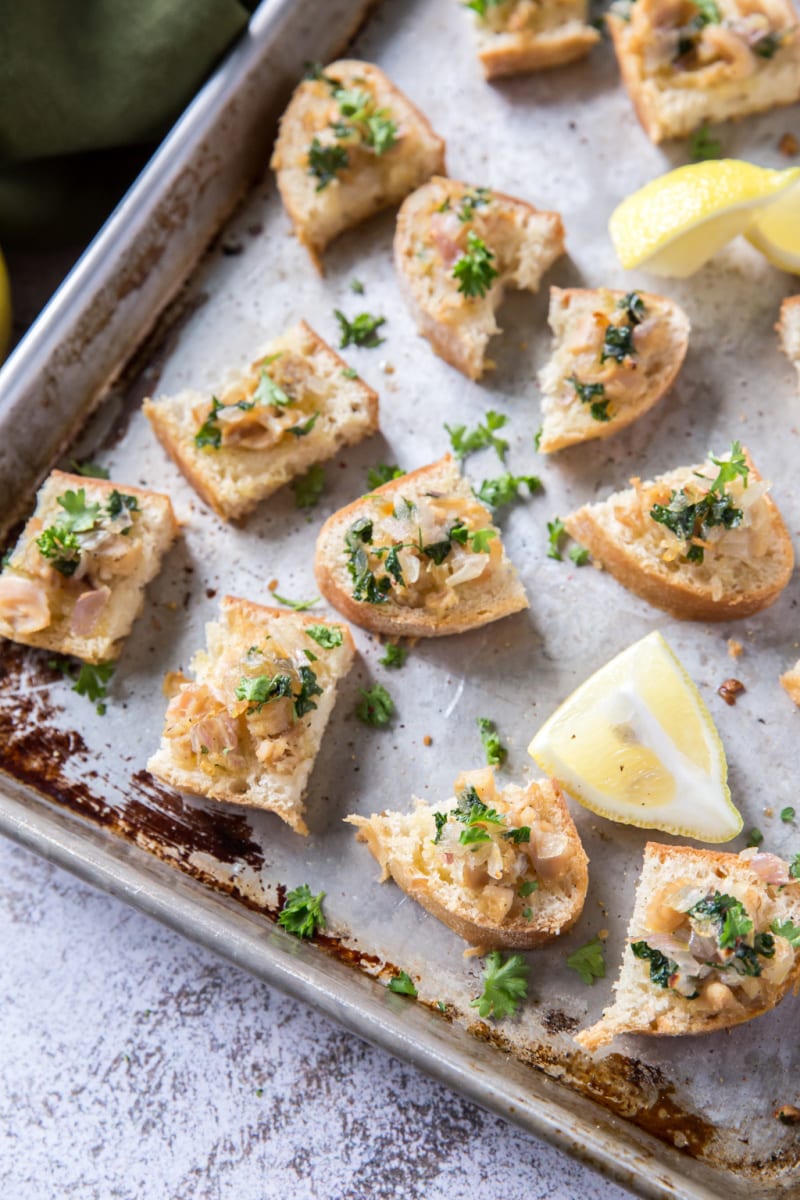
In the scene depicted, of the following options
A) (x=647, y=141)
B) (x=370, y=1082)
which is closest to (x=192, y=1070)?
(x=370, y=1082)

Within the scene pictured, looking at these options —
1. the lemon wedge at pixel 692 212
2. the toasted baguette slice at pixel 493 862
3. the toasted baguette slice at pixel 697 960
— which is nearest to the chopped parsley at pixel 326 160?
the lemon wedge at pixel 692 212

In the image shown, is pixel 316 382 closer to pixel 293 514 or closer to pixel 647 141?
pixel 293 514

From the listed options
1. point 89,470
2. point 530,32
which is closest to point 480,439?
point 89,470

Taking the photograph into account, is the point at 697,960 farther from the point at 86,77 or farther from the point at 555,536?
the point at 86,77

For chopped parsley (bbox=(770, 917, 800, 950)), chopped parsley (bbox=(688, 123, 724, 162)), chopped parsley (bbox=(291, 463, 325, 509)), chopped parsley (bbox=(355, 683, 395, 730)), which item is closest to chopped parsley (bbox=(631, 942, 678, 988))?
chopped parsley (bbox=(770, 917, 800, 950))

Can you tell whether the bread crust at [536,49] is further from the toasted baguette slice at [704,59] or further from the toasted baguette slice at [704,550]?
the toasted baguette slice at [704,550]

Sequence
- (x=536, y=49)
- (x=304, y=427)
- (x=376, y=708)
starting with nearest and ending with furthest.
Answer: (x=376, y=708) < (x=304, y=427) < (x=536, y=49)
